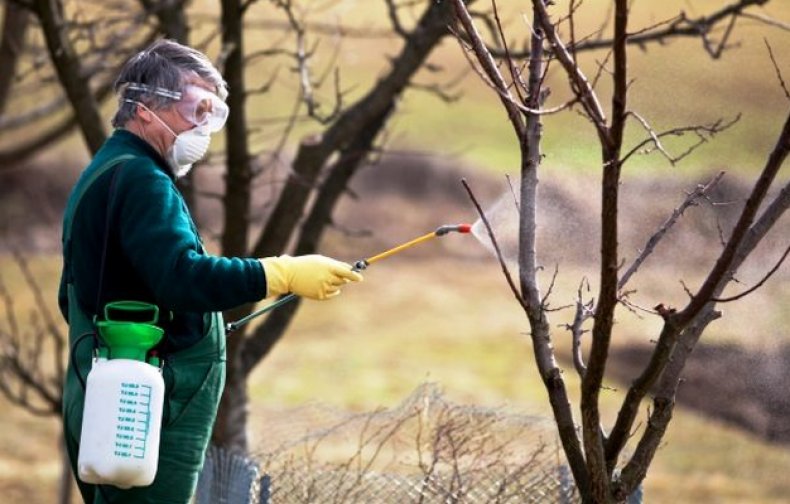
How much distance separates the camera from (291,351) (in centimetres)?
2317

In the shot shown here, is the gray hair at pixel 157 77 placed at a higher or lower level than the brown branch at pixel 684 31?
lower

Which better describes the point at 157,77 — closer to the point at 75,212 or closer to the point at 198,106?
the point at 198,106

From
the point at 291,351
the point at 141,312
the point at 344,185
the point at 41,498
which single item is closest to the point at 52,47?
the point at 344,185

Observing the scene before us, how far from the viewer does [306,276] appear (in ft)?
11.3

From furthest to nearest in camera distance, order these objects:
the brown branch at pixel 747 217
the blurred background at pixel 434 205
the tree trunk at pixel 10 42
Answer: the tree trunk at pixel 10 42, the blurred background at pixel 434 205, the brown branch at pixel 747 217

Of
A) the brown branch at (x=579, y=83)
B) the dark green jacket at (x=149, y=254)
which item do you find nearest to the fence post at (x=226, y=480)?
the dark green jacket at (x=149, y=254)

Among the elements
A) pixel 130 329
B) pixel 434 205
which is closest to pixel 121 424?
pixel 130 329

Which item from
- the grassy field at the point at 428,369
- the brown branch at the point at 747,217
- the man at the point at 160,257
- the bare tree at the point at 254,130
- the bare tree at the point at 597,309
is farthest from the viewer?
the grassy field at the point at 428,369

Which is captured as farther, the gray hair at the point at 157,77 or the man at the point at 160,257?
the gray hair at the point at 157,77

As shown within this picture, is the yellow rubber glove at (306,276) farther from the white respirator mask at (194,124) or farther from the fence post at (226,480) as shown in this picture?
the fence post at (226,480)

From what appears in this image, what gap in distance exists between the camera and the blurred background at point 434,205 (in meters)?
5.59

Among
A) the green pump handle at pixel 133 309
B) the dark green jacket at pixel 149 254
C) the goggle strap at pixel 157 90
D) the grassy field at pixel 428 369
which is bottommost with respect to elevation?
the green pump handle at pixel 133 309

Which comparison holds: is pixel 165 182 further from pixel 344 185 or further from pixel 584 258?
pixel 344 185

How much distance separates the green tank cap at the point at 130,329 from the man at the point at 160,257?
0.05 m
